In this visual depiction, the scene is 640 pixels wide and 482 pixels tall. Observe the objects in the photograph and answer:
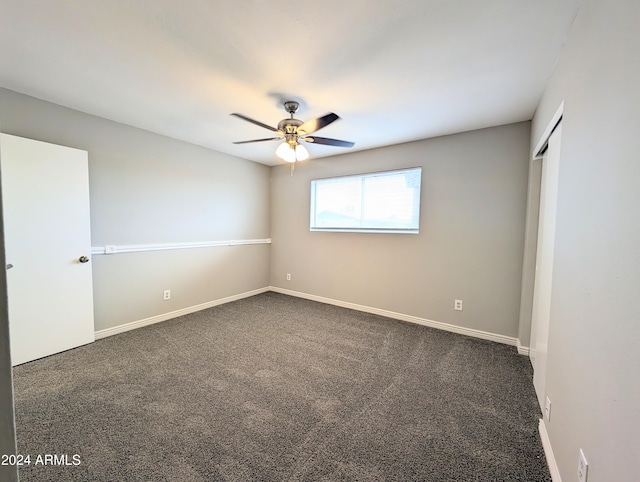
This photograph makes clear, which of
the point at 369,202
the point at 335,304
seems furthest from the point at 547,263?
the point at 335,304

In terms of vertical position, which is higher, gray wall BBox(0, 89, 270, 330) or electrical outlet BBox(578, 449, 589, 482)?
gray wall BBox(0, 89, 270, 330)

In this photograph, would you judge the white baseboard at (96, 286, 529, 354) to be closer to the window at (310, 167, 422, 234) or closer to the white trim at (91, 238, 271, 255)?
the white trim at (91, 238, 271, 255)

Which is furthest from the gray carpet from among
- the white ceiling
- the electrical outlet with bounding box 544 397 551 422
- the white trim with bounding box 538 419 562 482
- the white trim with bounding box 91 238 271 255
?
the white ceiling

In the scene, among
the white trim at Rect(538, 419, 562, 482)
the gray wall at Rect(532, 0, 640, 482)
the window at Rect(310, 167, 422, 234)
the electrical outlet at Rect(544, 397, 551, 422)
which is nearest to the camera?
the gray wall at Rect(532, 0, 640, 482)

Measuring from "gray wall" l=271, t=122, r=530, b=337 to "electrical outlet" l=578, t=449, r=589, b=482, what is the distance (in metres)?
2.05

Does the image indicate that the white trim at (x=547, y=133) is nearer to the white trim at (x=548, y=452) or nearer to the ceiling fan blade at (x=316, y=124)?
Result: the ceiling fan blade at (x=316, y=124)

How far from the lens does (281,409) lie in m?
1.85

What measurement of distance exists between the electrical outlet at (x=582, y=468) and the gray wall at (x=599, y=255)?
0.10ft

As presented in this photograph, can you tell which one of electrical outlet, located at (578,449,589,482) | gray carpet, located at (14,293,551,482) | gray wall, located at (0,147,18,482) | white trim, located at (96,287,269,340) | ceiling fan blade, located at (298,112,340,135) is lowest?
gray carpet, located at (14,293,551,482)

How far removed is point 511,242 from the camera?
9.35 ft

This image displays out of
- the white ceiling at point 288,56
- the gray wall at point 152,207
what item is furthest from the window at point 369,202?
the gray wall at point 152,207

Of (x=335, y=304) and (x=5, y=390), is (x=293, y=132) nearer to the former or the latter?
(x=5, y=390)

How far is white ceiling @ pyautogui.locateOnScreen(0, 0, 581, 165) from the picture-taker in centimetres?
144

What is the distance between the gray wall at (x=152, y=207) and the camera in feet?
8.87
